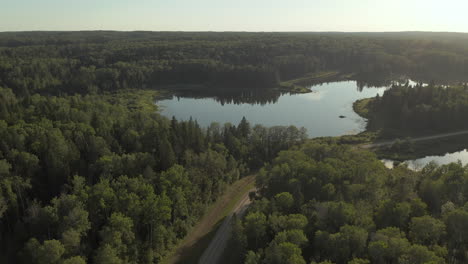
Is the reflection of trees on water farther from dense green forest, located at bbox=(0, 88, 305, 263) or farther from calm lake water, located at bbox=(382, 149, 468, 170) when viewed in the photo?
calm lake water, located at bbox=(382, 149, 468, 170)


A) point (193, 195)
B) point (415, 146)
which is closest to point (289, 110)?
point (415, 146)

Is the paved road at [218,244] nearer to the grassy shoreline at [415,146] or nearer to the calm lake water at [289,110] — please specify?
the grassy shoreline at [415,146]

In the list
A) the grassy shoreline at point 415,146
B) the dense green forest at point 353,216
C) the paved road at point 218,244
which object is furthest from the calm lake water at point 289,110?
the paved road at point 218,244

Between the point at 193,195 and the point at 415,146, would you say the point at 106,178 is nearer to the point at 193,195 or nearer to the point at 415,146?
the point at 193,195

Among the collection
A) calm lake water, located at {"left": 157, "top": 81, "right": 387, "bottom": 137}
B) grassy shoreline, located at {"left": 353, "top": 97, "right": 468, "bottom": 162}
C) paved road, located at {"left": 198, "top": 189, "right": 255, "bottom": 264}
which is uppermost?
calm lake water, located at {"left": 157, "top": 81, "right": 387, "bottom": 137}

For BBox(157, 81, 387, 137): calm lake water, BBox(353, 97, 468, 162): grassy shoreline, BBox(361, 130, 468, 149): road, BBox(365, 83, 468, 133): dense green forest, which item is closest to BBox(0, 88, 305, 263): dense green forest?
BBox(361, 130, 468, 149): road
